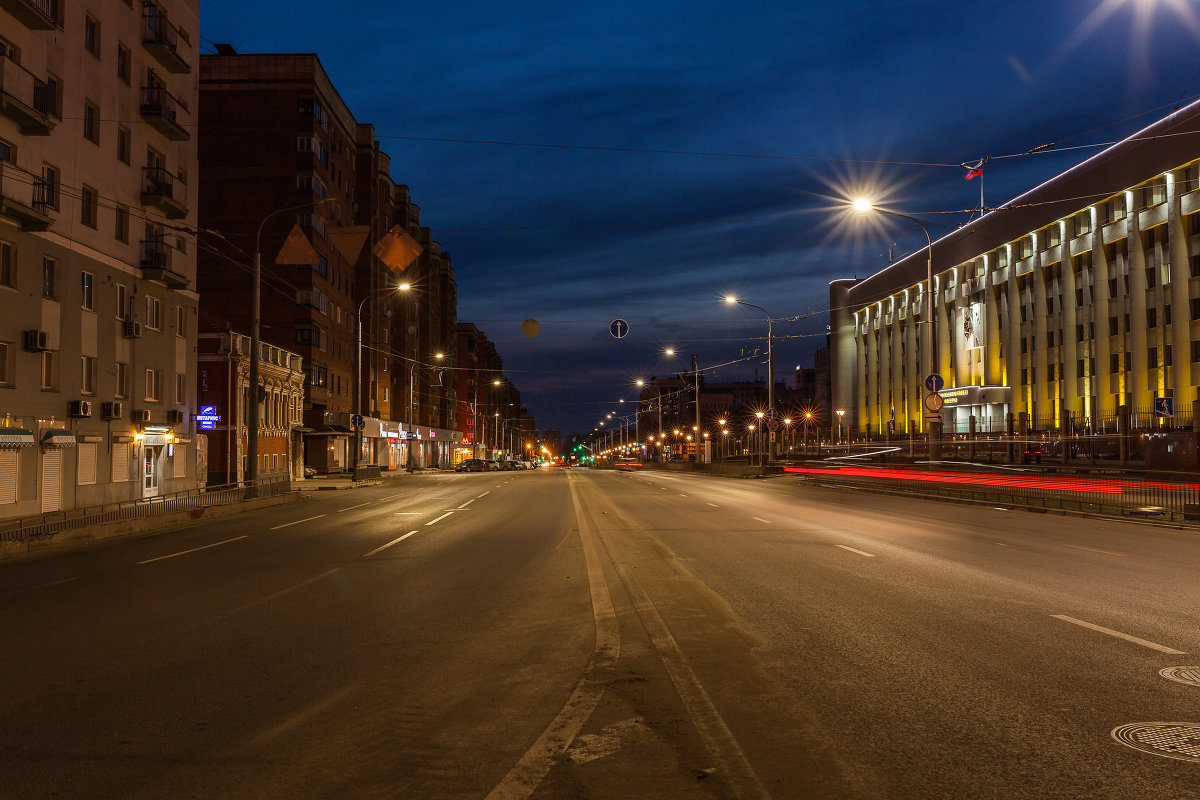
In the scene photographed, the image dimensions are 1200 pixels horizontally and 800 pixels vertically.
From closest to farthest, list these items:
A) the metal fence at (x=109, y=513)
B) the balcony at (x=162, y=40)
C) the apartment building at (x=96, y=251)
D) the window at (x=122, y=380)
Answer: the metal fence at (x=109, y=513), the apartment building at (x=96, y=251), the window at (x=122, y=380), the balcony at (x=162, y=40)

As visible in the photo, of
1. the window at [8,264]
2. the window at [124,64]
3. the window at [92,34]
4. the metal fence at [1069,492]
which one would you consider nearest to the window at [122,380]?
the window at [8,264]

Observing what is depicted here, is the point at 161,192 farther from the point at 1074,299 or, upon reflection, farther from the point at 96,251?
the point at 1074,299

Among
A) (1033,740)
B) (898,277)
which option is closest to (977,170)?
(1033,740)

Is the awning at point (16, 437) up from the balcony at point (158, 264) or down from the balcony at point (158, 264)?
down

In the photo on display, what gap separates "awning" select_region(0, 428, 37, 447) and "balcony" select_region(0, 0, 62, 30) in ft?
40.8

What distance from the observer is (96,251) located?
101 feet

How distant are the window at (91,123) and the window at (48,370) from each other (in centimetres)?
823

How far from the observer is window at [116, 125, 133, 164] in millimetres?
32906

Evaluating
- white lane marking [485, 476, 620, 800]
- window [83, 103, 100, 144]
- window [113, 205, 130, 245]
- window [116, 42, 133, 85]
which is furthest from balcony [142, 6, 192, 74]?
white lane marking [485, 476, 620, 800]

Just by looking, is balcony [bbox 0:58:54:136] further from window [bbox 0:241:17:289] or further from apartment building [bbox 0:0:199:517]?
window [bbox 0:241:17:289]

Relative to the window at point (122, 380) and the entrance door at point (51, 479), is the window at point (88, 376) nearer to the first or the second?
the window at point (122, 380)

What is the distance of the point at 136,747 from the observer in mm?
5332

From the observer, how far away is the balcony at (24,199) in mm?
24858

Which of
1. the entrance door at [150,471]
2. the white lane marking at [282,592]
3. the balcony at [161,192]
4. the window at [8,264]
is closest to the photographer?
the white lane marking at [282,592]
